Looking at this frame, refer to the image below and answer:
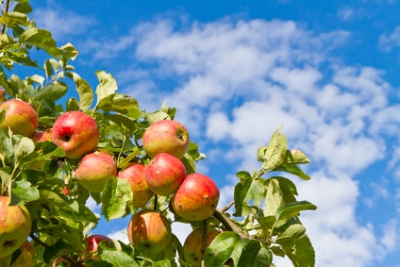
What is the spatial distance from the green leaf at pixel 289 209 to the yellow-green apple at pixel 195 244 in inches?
13.8

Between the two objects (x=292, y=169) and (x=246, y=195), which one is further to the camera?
(x=292, y=169)

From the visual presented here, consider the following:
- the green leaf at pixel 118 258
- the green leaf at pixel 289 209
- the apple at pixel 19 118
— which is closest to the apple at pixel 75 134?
the apple at pixel 19 118

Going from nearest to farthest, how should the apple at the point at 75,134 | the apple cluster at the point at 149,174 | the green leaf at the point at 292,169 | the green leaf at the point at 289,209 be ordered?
the green leaf at the point at 289,209, the apple cluster at the point at 149,174, the apple at the point at 75,134, the green leaf at the point at 292,169

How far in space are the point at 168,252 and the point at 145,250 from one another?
0.54 ft

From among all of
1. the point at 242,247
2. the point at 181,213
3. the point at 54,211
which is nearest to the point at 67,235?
the point at 54,211

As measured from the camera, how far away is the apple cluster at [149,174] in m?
1.94

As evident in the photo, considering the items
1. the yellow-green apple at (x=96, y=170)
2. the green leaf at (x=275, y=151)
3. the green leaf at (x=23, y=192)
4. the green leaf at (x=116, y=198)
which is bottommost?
the green leaf at (x=23, y=192)

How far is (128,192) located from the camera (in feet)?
6.21

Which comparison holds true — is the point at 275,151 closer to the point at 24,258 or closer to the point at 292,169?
the point at 292,169

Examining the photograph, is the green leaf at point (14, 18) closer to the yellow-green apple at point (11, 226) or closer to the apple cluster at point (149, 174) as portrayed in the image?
the apple cluster at point (149, 174)

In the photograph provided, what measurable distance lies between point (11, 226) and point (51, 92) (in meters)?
1.06

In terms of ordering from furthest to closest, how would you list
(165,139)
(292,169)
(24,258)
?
(292,169), (165,139), (24,258)

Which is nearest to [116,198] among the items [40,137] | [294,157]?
[40,137]

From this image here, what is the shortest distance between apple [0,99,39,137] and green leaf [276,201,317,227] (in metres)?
1.07
